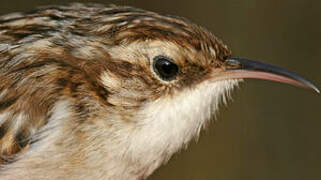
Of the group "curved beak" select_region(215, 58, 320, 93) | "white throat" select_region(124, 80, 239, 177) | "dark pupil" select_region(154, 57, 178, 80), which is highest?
"curved beak" select_region(215, 58, 320, 93)

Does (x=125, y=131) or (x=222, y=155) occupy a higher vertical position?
(x=222, y=155)

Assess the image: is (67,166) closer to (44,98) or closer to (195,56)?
(44,98)

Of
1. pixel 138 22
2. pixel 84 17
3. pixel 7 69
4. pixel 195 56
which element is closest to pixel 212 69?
pixel 195 56

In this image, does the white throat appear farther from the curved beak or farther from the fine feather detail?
the curved beak

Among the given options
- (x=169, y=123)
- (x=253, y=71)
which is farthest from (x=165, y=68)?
(x=253, y=71)

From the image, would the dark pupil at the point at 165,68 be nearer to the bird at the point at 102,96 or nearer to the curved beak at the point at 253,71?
the bird at the point at 102,96

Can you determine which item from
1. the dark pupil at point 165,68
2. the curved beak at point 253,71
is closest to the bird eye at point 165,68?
the dark pupil at point 165,68

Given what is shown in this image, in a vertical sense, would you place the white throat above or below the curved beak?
below

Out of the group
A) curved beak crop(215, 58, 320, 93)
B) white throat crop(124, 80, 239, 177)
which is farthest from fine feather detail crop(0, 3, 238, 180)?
curved beak crop(215, 58, 320, 93)
